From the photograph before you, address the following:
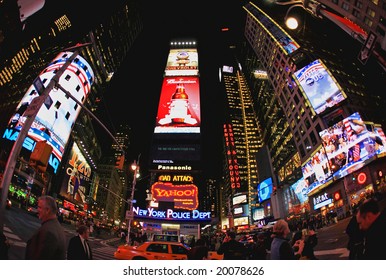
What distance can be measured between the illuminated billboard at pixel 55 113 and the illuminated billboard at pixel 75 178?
1417 centimetres

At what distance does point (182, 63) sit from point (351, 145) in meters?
45.2

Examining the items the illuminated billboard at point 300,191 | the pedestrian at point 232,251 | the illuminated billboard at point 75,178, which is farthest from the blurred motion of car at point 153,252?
the illuminated billboard at point 75,178

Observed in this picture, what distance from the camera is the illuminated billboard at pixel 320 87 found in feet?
140

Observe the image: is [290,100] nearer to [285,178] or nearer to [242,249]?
[285,178]

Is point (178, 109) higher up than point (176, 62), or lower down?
lower down

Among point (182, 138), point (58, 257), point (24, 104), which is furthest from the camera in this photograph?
point (182, 138)

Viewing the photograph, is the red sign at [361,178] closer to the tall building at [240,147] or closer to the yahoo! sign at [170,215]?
the yahoo! sign at [170,215]

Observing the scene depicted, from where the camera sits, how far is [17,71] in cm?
8300

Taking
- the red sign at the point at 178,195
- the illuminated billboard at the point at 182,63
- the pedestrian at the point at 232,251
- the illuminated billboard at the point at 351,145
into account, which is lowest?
the pedestrian at the point at 232,251

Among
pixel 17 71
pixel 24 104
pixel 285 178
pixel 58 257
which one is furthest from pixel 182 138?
pixel 17 71

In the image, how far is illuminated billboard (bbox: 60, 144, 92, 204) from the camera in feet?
194

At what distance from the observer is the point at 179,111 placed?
5125 centimetres

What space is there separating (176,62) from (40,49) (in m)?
70.2

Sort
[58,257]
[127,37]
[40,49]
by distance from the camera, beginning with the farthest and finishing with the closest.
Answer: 1. [127,37]
2. [40,49]
3. [58,257]
